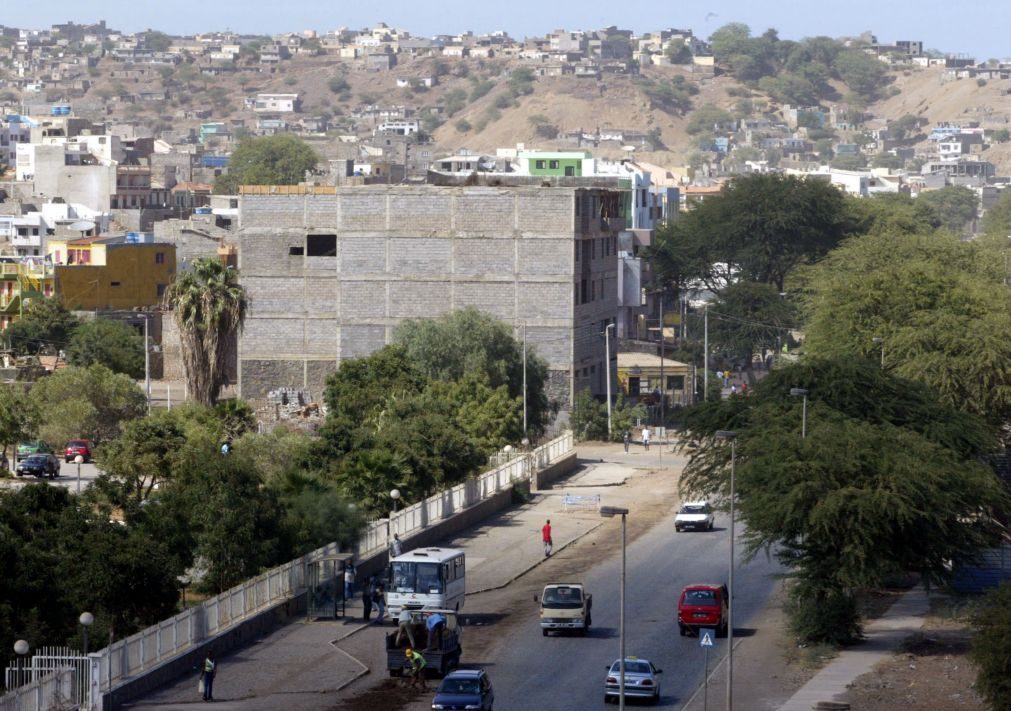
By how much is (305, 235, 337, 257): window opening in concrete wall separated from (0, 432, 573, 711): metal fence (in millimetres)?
33717

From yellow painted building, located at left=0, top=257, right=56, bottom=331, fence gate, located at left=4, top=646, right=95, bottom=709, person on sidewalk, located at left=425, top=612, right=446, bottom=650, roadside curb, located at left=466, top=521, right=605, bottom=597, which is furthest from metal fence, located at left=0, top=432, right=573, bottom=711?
yellow painted building, located at left=0, top=257, right=56, bottom=331

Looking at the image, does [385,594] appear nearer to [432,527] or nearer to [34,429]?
[432,527]

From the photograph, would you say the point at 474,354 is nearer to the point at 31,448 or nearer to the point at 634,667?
the point at 31,448

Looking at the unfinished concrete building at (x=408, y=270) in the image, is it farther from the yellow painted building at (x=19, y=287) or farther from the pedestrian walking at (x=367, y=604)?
the pedestrian walking at (x=367, y=604)

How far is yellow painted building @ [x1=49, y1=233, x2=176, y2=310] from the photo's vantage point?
436 feet

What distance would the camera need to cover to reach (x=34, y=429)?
81.9m

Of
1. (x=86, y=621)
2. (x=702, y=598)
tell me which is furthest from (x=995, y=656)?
(x=86, y=621)

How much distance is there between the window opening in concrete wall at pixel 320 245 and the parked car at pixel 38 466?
2896cm

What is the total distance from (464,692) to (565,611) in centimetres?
1013

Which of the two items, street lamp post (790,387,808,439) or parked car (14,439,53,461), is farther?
parked car (14,439,53,461)

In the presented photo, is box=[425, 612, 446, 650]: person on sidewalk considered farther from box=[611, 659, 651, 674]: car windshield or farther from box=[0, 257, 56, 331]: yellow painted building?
box=[0, 257, 56, 331]: yellow painted building

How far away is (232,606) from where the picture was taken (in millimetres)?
50469

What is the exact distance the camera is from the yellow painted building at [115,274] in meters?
133

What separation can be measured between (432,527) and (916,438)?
1671 centimetres
